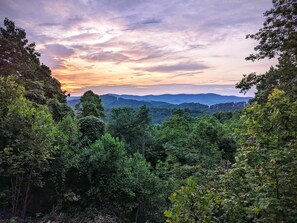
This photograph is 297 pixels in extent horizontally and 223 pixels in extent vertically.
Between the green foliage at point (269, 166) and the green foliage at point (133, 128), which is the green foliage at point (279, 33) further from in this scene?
the green foliage at point (133, 128)

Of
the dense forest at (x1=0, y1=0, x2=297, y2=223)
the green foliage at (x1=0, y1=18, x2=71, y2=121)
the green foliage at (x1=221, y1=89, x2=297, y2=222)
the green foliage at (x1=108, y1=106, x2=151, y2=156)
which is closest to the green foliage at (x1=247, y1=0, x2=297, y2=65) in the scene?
the dense forest at (x1=0, y1=0, x2=297, y2=223)

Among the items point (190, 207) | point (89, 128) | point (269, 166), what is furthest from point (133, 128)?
point (269, 166)

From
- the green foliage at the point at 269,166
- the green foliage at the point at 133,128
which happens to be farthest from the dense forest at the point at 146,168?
the green foliage at the point at 133,128

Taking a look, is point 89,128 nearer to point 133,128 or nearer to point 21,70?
point 21,70

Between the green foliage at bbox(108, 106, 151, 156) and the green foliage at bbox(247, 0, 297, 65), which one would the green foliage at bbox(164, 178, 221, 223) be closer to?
the green foliage at bbox(247, 0, 297, 65)

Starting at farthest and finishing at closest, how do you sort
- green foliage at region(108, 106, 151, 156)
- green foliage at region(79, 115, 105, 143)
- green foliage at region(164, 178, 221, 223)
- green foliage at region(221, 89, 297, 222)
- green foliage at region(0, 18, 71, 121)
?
green foliage at region(108, 106, 151, 156) → green foliage at region(79, 115, 105, 143) → green foliage at region(0, 18, 71, 121) → green foliage at region(164, 178, 221, 223) → green foliage at region(221, 89, 297, 222)

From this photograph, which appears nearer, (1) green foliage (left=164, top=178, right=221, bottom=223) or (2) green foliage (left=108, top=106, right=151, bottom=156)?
(1) green foliage (left=164, top=178, right=221, bottom=223)

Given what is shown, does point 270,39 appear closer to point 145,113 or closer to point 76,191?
point 76,191

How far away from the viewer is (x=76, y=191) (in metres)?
16.0

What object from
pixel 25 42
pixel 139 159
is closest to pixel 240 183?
pixel 139 159

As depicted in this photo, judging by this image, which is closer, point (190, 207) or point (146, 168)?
point (190, 207)

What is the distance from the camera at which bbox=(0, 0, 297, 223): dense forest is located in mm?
3408

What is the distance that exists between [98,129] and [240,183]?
18.8m

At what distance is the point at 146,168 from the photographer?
1758 cm
